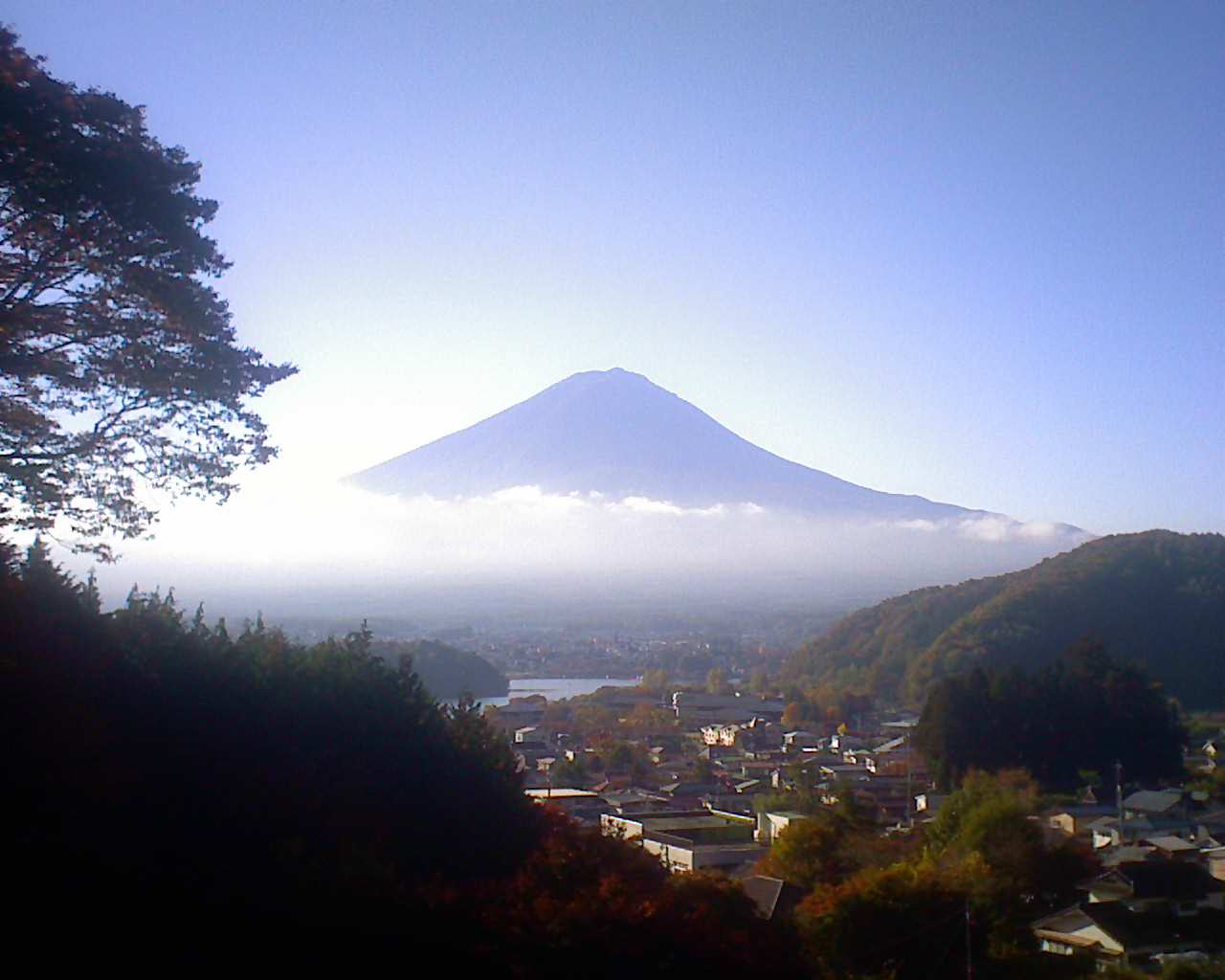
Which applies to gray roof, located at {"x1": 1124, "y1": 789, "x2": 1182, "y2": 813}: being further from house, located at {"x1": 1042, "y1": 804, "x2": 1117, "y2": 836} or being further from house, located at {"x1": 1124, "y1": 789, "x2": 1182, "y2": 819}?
house, located at {"x1": 1042, "y1": 804, "x2": 1117, "y2": 836}

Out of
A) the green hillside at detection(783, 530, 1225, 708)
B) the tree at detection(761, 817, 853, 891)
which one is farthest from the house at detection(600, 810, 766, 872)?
the green hillside at detection(783, 530, 1225, 708)

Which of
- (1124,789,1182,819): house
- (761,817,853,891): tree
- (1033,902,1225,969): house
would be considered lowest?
(1124,789,1182,819): house

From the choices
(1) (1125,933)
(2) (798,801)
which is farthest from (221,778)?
(2) (798,801)

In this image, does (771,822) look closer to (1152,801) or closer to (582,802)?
(582,802)

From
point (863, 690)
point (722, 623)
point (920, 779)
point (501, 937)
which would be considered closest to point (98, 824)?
point (501, 937)

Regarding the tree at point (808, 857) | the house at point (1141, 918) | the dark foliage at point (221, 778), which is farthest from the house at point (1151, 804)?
the dark foliage at point (221, 778)
